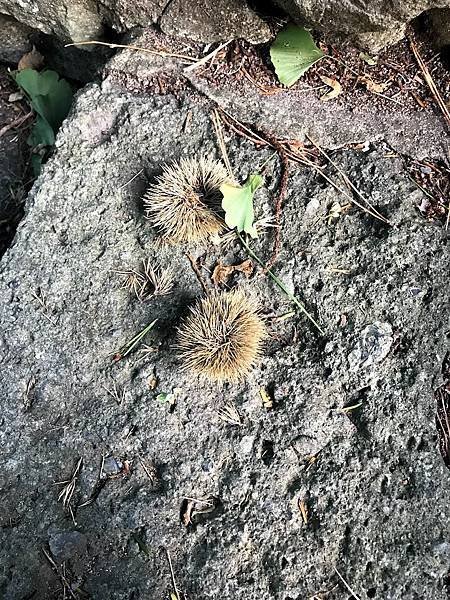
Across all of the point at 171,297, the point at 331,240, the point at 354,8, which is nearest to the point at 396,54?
the point at 354,8

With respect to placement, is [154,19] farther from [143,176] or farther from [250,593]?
[250,593]

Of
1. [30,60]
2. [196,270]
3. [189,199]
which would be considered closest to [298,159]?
[189,199]

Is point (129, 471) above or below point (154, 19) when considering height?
below

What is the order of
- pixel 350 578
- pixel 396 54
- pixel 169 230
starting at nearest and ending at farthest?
pixel 350 578, pixel 169 230, pixel 396 54

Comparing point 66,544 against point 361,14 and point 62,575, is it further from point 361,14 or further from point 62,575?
point 361,14

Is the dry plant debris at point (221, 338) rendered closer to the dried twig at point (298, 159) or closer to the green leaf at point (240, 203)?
the green leaf at point (240, 203)

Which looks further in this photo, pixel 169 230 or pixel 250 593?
pixel 169 230
